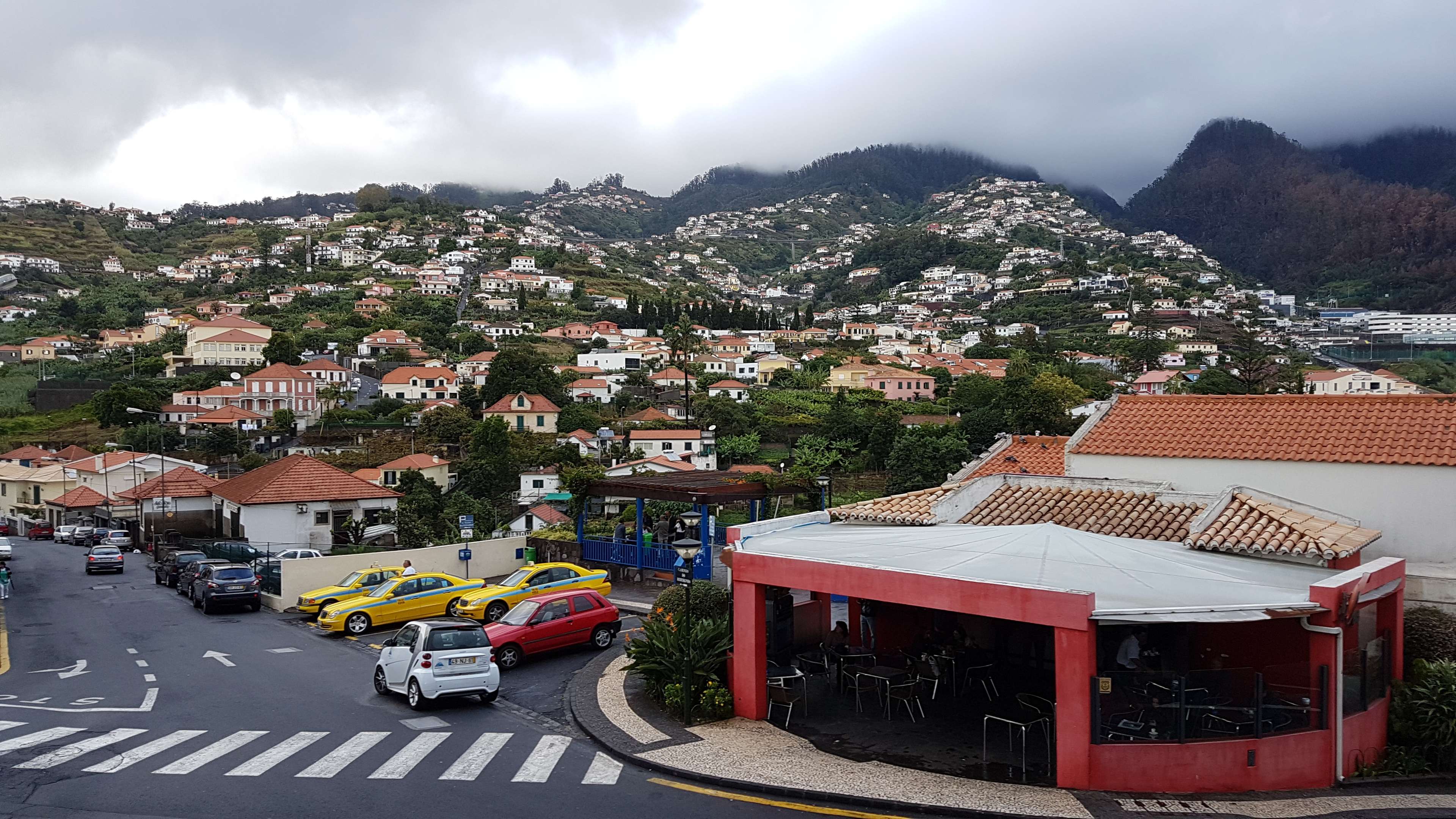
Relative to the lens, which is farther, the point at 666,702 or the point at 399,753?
the point at 666,702

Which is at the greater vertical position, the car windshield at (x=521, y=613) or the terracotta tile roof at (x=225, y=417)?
the terracotta tile roof at (x=225, y=417)

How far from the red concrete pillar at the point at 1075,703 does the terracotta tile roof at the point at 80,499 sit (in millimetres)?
59632

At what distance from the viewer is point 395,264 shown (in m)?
176

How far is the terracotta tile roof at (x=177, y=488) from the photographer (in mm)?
41500

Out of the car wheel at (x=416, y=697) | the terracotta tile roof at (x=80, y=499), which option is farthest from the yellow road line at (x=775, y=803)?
the terracotta tile roof at (x=80, y=499)

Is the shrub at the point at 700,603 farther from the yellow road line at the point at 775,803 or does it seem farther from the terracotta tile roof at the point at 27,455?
the terracotta tile roof at the point at 27,455

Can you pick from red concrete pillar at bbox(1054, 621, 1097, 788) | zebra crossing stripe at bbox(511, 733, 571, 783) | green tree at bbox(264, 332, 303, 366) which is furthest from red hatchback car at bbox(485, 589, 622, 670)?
Result: green tree at bbox(264, 332, 303, 366)

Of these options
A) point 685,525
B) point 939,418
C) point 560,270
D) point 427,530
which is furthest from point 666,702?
point 560,270

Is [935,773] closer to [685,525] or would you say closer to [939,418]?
[685,525]

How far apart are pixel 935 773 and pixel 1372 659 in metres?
5.62

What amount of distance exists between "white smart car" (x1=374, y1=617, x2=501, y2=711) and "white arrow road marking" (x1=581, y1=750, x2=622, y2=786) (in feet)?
10.3

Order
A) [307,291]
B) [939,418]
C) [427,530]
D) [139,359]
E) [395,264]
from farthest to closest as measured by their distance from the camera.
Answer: [395,264] < [307,291] < [139,359] < [939,418] < [427,530]

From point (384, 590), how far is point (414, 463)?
150 feet

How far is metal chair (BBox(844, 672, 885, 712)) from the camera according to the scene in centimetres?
1355
